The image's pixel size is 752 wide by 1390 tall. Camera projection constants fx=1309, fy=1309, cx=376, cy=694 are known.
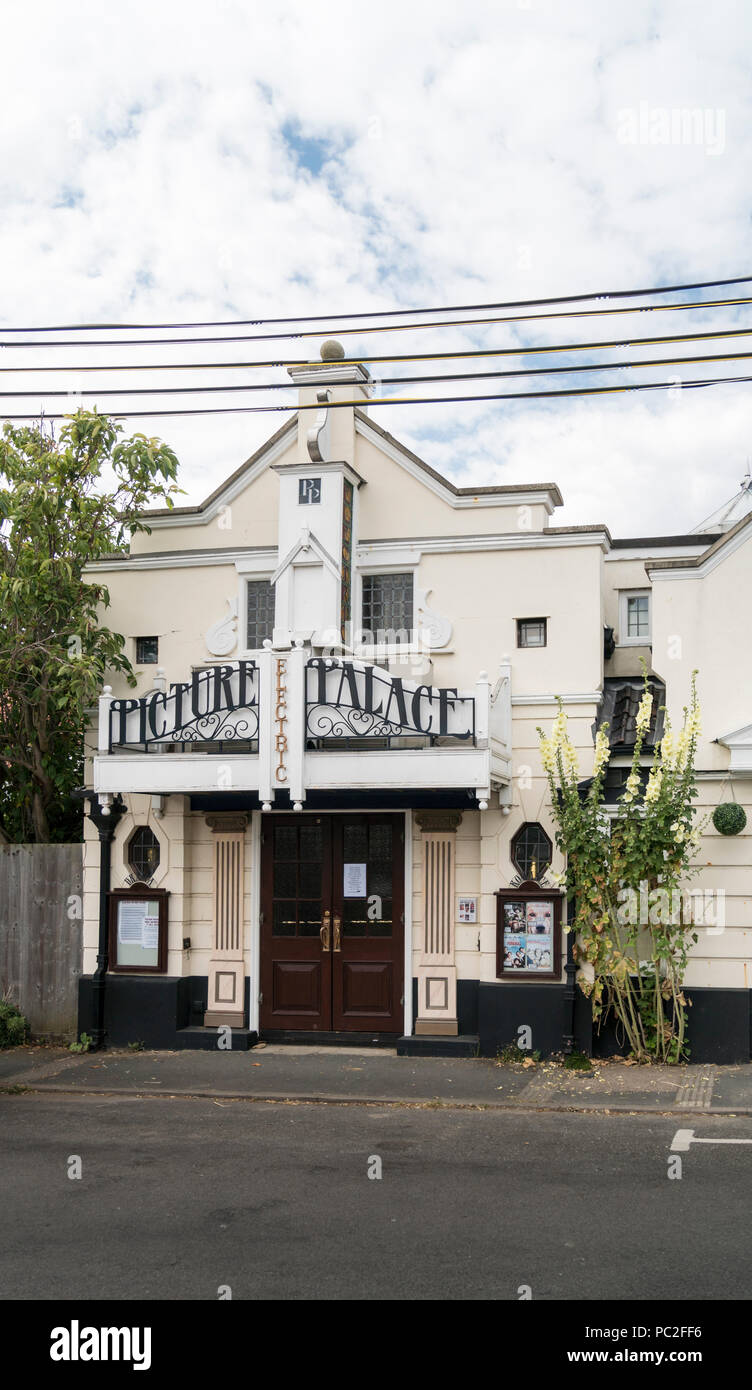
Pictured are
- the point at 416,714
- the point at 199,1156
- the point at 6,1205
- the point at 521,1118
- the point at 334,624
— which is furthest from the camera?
the point at 334,624

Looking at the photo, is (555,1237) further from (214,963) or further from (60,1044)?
(60,1044)

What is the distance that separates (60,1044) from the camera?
48.0ft

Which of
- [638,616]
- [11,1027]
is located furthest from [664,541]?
[11,1027]

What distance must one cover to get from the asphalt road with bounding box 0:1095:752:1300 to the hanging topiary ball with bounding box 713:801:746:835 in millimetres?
3037

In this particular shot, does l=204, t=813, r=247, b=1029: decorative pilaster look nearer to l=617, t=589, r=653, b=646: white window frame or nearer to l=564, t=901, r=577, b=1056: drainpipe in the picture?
l=564, t=901, r=577, b=1056: drainpipe

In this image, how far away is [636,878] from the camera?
1250cm

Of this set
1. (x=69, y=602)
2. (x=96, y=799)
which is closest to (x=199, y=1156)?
(x=96, y=799)

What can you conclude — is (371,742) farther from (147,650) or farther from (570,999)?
(570,999)

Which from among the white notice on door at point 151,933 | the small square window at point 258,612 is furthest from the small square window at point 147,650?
the white notice on door at point 151,933

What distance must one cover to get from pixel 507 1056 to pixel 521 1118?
2.21 metres

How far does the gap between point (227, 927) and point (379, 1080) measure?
281 centimetres

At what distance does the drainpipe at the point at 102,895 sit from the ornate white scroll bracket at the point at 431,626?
378cm

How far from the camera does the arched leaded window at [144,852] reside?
48.0 ft

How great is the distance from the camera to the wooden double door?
13.9 m
